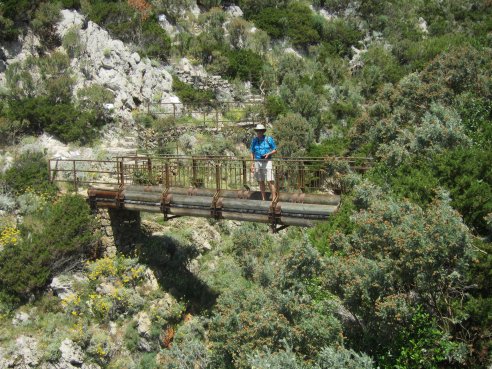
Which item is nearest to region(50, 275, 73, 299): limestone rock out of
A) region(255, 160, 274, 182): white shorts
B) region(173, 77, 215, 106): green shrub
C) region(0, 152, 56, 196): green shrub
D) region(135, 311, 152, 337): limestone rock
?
region(135, 311, 152, 337): limestone rock

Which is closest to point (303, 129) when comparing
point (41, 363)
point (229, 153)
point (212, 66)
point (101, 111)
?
point (229, 153)

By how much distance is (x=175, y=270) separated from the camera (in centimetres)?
1479

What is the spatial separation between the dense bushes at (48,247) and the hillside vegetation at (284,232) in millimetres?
51

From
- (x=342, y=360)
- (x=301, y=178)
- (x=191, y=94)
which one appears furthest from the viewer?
(x=191, y=94)

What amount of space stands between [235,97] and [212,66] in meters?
2.45

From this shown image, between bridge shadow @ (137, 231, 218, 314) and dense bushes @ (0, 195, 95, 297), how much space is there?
184 centimetres

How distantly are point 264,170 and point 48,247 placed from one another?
258 inches

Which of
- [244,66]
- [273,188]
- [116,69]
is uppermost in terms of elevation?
[244,66]

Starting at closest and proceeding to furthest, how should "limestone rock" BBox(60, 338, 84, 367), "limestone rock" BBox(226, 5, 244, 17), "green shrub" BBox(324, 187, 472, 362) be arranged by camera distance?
"green shrub" BBox(324, 187, 472, 362)
"limestone rock" BBox(60, 338, 84, 367)
"limestone rock" BBox(226, 5, 244, 17)

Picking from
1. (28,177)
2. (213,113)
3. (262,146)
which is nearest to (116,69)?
(213,113)

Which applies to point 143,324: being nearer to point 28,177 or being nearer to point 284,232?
point 28,177

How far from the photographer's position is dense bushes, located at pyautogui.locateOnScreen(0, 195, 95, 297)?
12430 millimetres

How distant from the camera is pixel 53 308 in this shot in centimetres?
1252

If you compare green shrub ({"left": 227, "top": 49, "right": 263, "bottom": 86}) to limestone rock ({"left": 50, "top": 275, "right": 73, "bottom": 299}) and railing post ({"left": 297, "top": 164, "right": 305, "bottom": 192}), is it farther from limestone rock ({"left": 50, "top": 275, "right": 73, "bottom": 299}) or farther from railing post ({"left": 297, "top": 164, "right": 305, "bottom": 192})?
limestone rock ({"left": 50, "top": 275, "right": 73, "bottom": 299})
